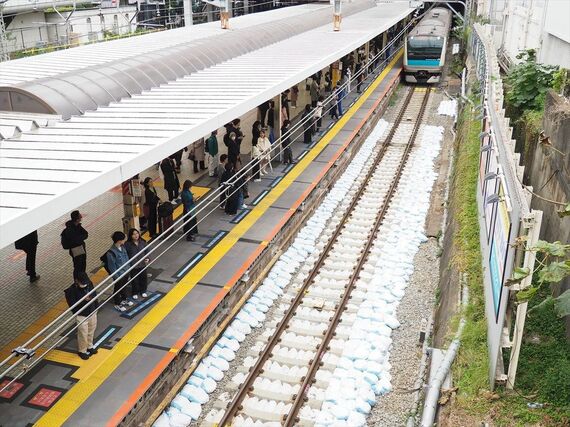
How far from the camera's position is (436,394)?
273 inches

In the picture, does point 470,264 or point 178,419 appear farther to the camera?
point 470,264

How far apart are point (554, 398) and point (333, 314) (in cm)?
433

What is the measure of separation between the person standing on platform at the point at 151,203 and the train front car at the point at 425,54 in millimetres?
20345

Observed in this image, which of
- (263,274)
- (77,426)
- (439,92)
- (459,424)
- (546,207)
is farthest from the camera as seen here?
(439,92)

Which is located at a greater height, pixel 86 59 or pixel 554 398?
pixel 86 59

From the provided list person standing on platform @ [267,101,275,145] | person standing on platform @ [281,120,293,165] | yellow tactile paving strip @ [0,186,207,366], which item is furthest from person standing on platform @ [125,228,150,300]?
person standing on platform @ [267,101,275,145]

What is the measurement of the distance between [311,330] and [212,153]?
274 inches

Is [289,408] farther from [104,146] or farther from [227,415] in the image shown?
[104,146]

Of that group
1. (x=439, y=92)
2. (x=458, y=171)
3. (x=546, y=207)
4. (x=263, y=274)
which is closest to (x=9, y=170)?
(x=263, y=274)

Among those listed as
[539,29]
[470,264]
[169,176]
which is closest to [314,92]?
[539,29]

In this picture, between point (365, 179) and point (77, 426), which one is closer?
point (77, 426)

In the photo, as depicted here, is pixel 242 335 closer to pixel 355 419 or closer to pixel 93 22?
pixel 355 419

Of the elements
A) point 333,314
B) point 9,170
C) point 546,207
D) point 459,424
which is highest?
point 9,170

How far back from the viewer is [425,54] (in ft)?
94.9
